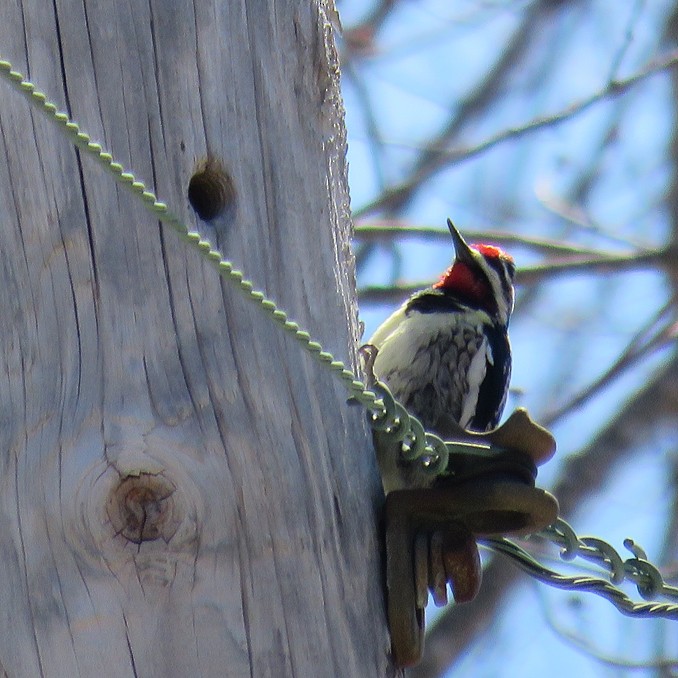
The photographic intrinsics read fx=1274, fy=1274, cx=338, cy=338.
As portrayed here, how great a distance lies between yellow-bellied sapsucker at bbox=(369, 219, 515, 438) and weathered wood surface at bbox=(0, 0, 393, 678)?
4.85 feet

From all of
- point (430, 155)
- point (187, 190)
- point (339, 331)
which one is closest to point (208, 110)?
point (187, 190)

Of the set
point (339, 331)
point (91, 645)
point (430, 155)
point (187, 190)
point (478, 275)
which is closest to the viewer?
point (91, 645)

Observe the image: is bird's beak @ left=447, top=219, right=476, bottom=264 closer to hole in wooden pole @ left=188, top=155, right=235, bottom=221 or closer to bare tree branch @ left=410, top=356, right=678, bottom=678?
bare tree branch @ left=410, top=356, right=678, bottom=678

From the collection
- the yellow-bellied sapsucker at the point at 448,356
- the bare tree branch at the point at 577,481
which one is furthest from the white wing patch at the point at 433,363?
the bare tree branch at the point at 577,481

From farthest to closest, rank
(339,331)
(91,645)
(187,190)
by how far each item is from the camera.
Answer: (339,331) < (187,190) < (91,645)

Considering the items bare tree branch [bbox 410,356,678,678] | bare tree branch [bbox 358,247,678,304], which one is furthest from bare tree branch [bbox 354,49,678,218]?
bare tree branch [bbox 410,356,678,678]

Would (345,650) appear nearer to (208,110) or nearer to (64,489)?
(64,489)

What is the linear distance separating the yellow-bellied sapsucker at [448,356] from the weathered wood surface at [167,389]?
1479 mm

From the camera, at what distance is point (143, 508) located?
1.68m

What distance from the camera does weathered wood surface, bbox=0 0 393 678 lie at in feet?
5.44

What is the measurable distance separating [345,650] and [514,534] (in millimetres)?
355

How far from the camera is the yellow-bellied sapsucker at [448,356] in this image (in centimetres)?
354

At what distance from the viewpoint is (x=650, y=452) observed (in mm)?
6129

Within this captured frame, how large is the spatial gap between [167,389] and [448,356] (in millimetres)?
1959
